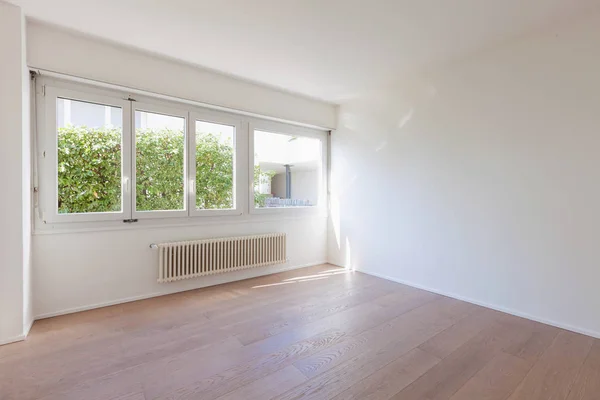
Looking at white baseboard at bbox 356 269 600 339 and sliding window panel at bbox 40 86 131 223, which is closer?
white baseboard at bbox 356 269 600 339

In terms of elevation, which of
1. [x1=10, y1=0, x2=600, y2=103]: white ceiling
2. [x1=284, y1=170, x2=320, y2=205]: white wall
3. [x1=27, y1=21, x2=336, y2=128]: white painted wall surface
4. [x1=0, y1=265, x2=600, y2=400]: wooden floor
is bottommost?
[x1=0, y1=265, x2=600, y2=400]: wooden floor

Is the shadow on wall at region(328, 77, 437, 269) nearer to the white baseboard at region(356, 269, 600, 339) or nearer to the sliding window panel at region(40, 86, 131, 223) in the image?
the white baseboard at region(356, 269, 600, 339)

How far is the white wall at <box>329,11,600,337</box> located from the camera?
8.53 ft

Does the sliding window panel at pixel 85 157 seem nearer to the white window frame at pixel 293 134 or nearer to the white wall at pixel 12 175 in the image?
the white wall at pixel 12 175

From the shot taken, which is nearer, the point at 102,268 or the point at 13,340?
the point at 13,340

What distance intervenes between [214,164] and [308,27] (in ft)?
6.66

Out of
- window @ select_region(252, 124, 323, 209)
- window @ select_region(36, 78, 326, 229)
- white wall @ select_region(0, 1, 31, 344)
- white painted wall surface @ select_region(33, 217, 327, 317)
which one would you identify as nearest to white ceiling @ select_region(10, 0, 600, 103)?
white wall @ select_region(0, 1, 31, 344)

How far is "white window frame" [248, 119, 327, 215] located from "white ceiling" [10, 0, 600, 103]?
0.93 m

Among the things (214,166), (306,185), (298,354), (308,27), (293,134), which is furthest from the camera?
(306,185)

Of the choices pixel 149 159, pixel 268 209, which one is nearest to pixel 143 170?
pixel 149 159

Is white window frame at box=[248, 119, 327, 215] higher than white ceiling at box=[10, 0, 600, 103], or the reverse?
white ceiling at box=[10, 0, 600, 103]

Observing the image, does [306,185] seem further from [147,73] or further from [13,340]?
[13,340]

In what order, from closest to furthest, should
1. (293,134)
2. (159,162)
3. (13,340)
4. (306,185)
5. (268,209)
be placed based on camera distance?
(13,340), (159,162), (268,209), (293,134), (306,185)

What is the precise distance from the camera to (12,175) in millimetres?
2393
